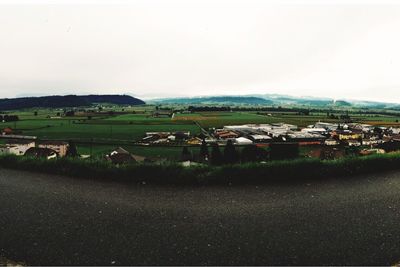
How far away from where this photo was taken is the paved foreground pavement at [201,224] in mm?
4051

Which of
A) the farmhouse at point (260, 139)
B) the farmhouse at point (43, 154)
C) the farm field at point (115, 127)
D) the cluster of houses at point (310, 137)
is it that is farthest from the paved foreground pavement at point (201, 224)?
the farmhouse at point (260, 139)

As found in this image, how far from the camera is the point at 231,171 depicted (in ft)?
23.7

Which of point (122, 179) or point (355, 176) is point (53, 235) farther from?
point (355, 176)

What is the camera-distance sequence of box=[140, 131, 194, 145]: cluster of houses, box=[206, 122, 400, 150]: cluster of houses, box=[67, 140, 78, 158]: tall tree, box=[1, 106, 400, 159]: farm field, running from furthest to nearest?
box=[206, 122, 400, 150]: cluster of houses < box=[140, 131, 194, 145]: cluster of houses < box=[1, 106, 400, 159]: farm field < box=[67, 140, 78, 158]: tall tree

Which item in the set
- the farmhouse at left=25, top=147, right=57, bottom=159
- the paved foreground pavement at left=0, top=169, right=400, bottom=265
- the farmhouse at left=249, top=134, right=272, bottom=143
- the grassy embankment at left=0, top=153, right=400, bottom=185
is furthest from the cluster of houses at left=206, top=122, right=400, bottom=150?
the paved foreground pavement at left=0, top=169, right=400, bottom=265

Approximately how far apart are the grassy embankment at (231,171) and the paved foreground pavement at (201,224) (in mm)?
438

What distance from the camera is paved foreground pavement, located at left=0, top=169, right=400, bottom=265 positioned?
4.05 metres

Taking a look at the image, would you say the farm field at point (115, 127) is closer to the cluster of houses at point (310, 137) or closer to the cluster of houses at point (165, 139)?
the cluster of houses at point (165, 139)

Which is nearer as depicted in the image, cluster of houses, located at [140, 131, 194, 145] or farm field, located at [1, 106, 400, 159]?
farm field, located at [1, 106, 400, 159]

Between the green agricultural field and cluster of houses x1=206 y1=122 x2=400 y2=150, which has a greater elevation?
cluster of houses x1=206 y1=122 x2=400 y2=150

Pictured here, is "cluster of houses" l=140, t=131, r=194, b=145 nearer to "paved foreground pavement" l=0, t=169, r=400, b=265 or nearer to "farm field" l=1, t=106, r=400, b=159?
"farm field" l=1, t=106, r=400, b=159

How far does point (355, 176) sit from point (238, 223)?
4.01m

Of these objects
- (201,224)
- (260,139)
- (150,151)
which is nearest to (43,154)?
(201,224)

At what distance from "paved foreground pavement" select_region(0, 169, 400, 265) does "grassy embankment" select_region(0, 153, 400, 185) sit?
1.44ft
